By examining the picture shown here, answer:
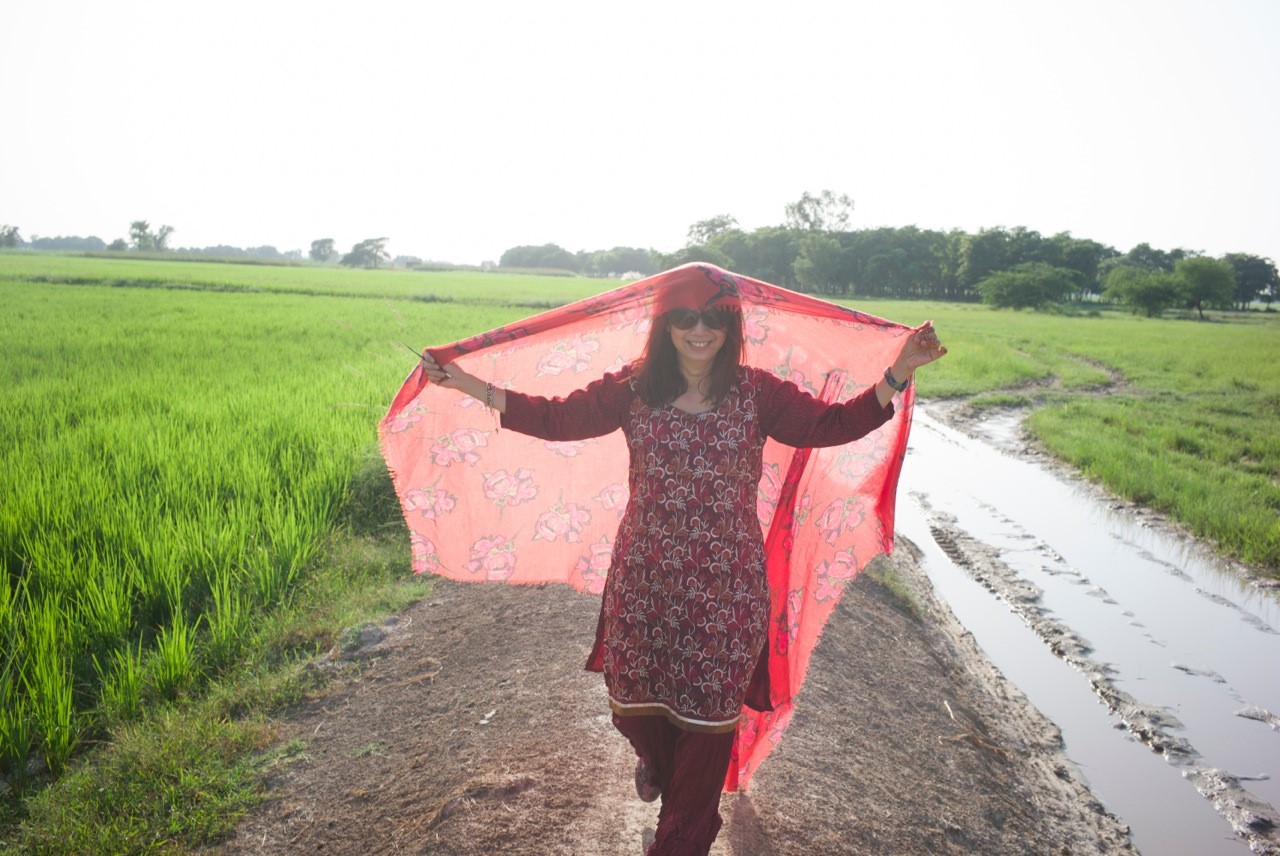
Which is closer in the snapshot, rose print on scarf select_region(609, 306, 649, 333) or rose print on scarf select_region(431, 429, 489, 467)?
rose print on scarf select_region(609, 306, 649, 333)

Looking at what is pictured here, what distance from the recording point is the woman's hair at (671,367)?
2.09 meters

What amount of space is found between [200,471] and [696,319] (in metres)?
4.45

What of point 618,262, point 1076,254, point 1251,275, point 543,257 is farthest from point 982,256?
point 543,257

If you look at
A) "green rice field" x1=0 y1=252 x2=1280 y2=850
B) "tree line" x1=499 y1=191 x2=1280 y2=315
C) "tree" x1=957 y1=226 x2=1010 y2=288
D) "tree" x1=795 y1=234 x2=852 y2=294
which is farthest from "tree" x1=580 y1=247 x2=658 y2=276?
"green rice field" x1=0 y1=252 x2=1280 y2=850

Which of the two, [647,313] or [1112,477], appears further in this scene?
[1112,477]

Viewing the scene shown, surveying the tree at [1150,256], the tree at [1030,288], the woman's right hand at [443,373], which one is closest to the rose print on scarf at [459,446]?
the woman's right hand at [443,373]

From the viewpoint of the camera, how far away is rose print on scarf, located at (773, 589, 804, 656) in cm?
252

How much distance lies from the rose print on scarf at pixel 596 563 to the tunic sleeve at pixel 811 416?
0.82m

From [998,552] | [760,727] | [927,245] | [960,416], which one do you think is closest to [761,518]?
[760,727]

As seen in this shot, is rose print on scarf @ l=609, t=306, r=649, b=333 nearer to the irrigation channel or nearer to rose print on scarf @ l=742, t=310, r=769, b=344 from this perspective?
rose print on scarf @ l=742, t=310, r=769, b=344

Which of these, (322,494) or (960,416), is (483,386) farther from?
(960,416)

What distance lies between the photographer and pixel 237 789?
9.12 ft

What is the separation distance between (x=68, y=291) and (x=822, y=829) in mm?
25520

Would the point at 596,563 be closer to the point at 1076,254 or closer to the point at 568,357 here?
the point at 568,357
